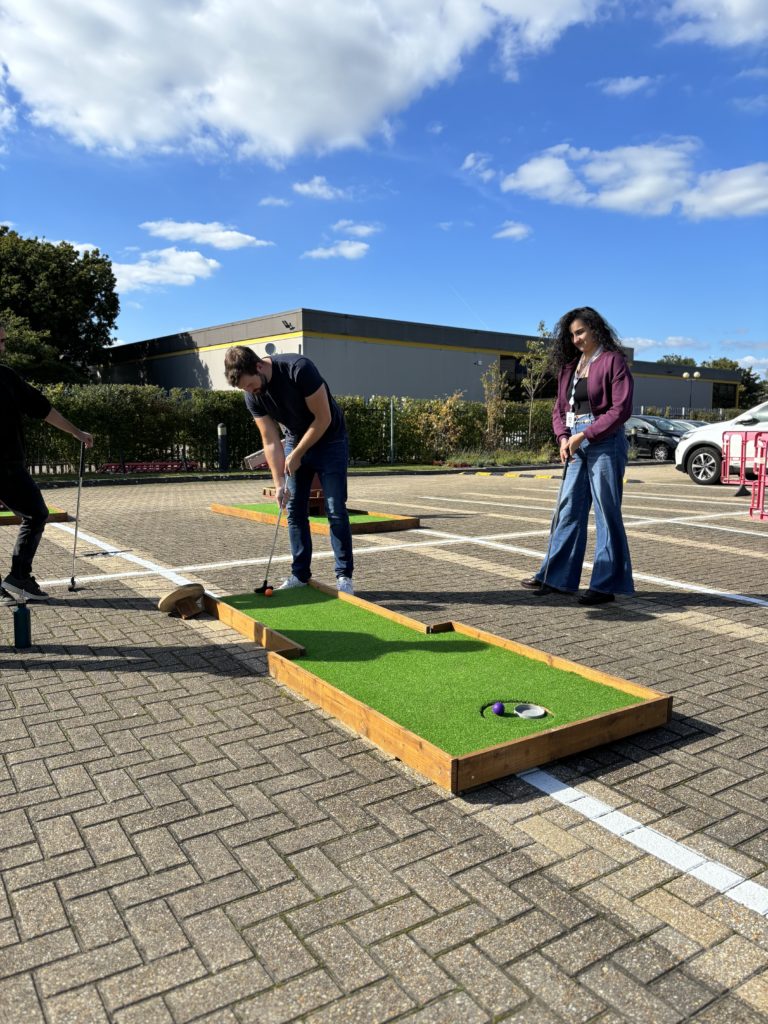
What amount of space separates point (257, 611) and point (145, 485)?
1511 cm

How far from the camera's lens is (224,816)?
2719mm

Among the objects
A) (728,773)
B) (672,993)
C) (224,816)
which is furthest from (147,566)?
(672,993)

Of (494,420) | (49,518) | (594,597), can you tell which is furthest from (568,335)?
(494,420)

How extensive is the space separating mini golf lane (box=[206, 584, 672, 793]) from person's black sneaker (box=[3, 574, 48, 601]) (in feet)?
5.90

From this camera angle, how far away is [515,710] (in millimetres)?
3395

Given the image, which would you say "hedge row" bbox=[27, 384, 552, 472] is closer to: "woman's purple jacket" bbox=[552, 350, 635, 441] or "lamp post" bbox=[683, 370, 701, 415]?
"woman's purple jacket" bbox=[552, 350, 635, 441]

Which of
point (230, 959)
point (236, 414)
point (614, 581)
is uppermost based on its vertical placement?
point (236, 414)

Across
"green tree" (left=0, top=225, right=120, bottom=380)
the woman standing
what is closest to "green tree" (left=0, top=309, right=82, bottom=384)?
"green tree" (left=0, top=225, right=120, bottom=380)

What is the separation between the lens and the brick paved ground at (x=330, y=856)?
188cm

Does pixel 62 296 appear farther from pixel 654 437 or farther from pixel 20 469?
pixel 20 469

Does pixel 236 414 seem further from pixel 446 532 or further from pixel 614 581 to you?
pixel 614 581

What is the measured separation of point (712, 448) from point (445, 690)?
15.1 meters

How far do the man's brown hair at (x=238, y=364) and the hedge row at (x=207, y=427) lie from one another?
1638cm

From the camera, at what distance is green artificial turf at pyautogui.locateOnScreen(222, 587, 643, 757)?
3.25 metres
